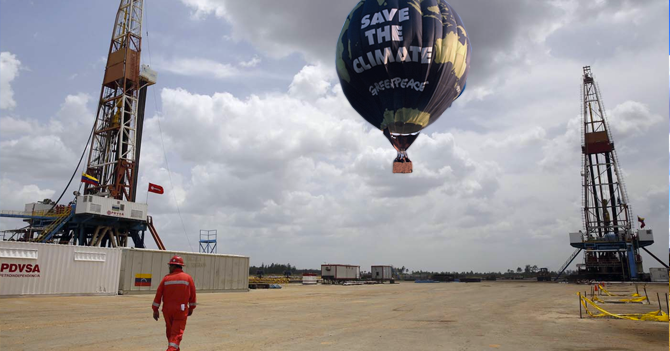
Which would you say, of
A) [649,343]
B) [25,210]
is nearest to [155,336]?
[649,343]

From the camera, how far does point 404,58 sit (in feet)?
83.0

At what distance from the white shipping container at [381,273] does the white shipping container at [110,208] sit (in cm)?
4295

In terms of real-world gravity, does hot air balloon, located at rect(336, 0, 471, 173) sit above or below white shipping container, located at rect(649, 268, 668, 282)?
above

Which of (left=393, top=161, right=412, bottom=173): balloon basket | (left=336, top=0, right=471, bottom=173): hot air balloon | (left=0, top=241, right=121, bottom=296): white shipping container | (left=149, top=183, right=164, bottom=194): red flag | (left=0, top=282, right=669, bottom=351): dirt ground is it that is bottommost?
(left=0, top=282, right=669, bottom=351): dirt ground

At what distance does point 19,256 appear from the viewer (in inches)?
942

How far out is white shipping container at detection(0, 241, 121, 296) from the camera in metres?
23.6

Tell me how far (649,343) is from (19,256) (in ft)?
95.6

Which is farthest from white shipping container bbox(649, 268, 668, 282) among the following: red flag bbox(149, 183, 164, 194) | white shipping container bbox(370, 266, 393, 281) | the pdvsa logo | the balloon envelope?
the pdvsa logo

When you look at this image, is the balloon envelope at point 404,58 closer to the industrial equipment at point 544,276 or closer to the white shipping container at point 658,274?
the white shipping container at point 658,274

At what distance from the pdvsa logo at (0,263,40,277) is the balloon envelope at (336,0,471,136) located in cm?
2229

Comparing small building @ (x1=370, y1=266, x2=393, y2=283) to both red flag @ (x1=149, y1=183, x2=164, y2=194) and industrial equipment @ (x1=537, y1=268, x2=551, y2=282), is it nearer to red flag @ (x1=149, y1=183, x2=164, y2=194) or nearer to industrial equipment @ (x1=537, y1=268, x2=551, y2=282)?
industrial equipment @ (x1=537, y1=268, x2=551, y2=282)

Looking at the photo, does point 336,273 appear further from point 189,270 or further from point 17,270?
point 17,270

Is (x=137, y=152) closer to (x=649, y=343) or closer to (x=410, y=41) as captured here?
(x=410, y=41)

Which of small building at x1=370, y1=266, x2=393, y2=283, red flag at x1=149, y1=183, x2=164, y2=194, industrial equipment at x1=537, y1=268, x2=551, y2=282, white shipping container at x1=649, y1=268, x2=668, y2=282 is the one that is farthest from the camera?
industrial equipment at x1=537, y1=268, x2=551, y2=282
